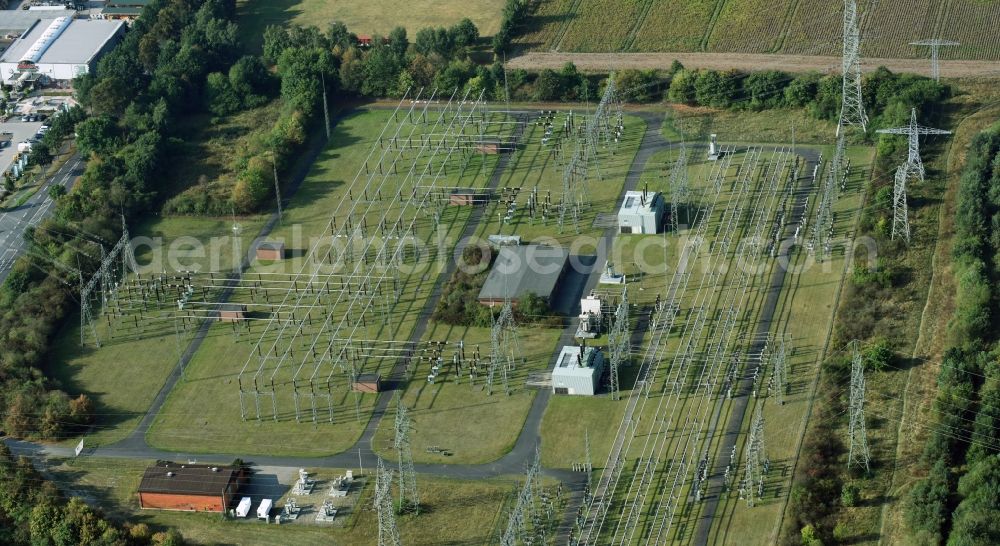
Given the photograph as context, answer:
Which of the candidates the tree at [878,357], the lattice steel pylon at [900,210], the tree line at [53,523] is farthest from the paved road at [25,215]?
the lattice steel pylon at [900,210]

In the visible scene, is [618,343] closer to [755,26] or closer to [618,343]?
[618,343]

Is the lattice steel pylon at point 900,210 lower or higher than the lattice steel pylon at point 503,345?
higher

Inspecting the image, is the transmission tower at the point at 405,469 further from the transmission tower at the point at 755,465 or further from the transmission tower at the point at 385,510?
the transmission tower at the point at 755,465

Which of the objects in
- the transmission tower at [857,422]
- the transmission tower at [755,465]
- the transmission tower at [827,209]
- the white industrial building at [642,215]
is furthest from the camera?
the white industrial building at [642,215]

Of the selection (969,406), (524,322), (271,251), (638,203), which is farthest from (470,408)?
(969,406)

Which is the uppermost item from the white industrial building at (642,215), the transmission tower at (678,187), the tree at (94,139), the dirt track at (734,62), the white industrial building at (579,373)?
the dirt track at (734,62)

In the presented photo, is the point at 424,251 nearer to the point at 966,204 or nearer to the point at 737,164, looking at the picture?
the point at 737,164

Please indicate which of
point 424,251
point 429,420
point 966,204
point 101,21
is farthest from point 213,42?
point 966,204

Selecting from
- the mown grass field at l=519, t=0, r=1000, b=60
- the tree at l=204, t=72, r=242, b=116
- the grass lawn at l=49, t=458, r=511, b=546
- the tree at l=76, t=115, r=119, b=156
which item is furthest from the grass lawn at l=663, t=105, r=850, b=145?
the grass lawn at l=49, t=458, r=511, b=546
